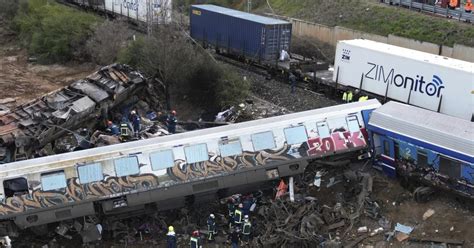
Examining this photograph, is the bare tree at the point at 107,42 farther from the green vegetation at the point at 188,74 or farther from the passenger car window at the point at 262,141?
the passenger car window at the point at 262,141

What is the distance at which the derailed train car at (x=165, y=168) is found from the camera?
12727 mm

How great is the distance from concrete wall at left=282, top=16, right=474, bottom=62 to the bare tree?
11296 mm

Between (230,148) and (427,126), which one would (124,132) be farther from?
(427,126)

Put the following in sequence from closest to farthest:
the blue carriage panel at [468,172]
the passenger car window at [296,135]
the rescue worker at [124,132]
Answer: the blue carriage panel at [468,172], the passenger car window at [296,135], the rescue worker at [124,132]

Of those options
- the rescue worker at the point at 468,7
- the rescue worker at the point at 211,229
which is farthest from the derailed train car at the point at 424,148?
the rescue worker at the point at 468,7

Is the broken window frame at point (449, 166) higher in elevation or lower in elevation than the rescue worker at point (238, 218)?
higher

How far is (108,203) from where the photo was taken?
13141mm

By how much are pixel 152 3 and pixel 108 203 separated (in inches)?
779

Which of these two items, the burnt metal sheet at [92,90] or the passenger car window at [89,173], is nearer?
the passenger car window at [89,173]

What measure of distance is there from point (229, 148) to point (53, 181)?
455 cm

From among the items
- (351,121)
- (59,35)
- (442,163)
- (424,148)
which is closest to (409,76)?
(351,121)

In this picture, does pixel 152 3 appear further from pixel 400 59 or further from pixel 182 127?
pixel 400 59

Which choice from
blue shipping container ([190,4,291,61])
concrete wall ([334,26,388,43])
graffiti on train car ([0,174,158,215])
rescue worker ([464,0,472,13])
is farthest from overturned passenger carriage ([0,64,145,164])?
rescue worker ([464,0,472,13])

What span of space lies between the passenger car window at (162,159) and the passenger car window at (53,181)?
225cm
